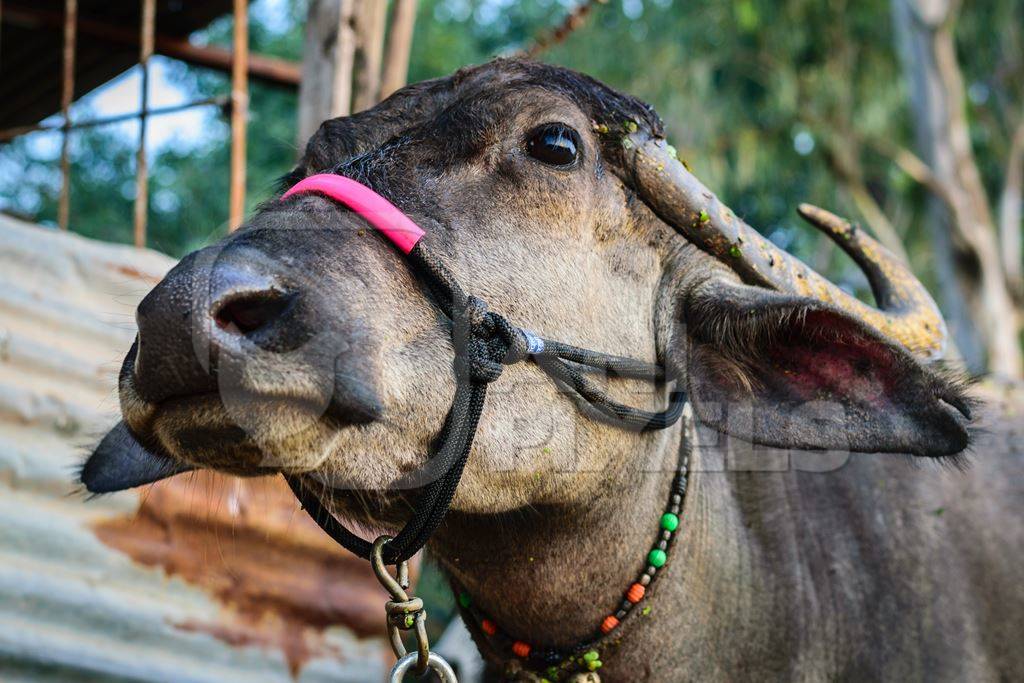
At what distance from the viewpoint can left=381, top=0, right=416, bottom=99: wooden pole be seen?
525 centimetres

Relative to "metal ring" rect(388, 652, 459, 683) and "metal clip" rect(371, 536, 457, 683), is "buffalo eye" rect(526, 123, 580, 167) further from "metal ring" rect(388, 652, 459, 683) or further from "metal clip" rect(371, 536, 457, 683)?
"metal ring" rect(388, 652, 459, 683)

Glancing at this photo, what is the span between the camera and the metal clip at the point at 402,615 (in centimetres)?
229

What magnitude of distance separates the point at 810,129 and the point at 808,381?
1841 centimetres

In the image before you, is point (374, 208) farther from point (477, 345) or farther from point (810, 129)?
point (810, 129)

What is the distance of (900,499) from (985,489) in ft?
1.26

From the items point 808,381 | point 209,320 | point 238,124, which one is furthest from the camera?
point 238,124

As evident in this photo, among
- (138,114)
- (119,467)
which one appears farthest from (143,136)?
(119,467)

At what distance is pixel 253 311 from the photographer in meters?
1.96

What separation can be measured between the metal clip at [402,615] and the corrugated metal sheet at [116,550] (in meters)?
1.52

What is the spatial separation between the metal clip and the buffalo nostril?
24.9 inches

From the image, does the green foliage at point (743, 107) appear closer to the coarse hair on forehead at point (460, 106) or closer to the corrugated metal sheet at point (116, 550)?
the corrugated metal sheet at point (116, 550)

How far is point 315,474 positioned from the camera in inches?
84.7

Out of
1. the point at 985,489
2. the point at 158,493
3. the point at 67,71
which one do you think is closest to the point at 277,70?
the point at 67,71

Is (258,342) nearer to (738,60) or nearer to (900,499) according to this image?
(900,499)
